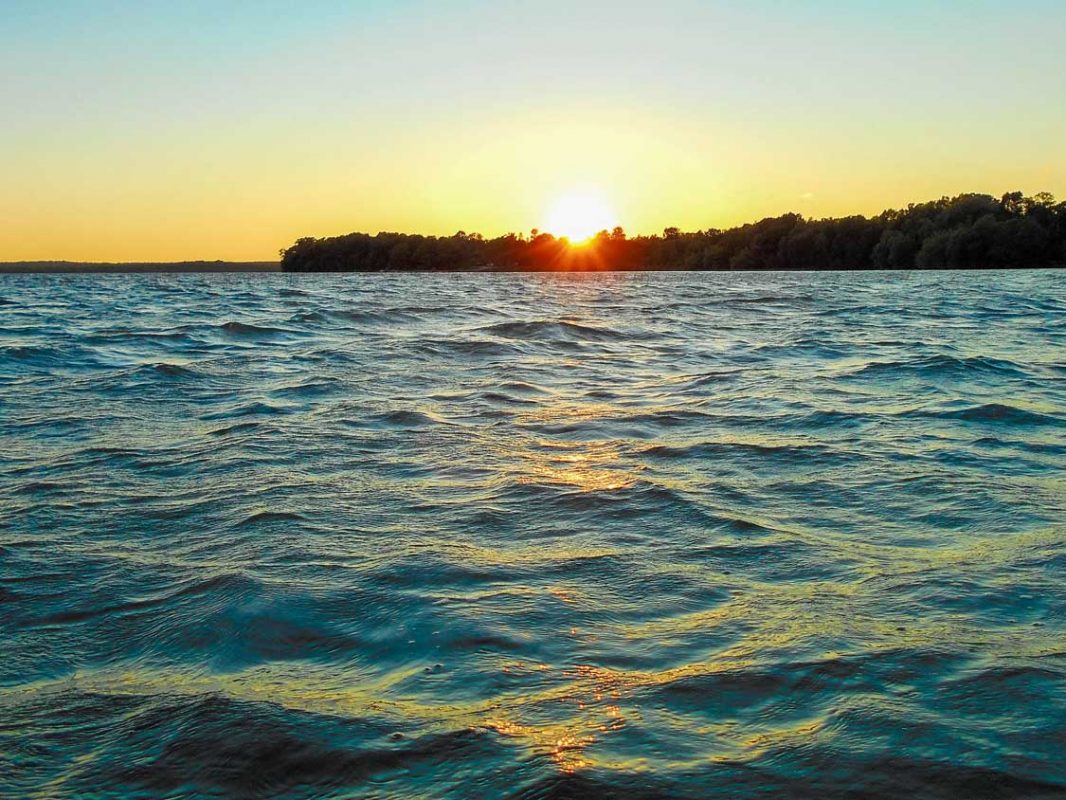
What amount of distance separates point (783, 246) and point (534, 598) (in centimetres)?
10666

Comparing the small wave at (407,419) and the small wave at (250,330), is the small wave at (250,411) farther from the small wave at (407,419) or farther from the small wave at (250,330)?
the small wave at (250,330)

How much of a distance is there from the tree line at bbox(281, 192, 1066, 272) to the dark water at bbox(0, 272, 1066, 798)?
78573 mm

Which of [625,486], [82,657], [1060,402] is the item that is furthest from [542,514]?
[1060,402]

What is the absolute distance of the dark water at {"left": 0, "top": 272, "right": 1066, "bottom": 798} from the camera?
2.77 m

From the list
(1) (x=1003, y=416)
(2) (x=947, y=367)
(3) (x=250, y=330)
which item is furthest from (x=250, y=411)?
(3) (x=250, y=330)

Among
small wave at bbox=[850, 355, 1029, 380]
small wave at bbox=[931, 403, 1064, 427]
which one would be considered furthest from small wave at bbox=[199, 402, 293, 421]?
small wave at bbox=[850, 355, 1029, 380]

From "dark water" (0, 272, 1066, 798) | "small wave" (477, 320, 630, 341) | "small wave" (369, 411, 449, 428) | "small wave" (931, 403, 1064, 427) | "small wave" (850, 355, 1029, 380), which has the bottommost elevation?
"dark water" (0, 272, 1066, 798)

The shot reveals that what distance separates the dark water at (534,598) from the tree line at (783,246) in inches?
3093

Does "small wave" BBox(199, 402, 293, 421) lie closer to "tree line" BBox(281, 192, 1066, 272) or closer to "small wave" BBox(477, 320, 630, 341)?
"small wave" BBox(477, 320, 630, 341)

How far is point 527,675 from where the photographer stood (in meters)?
3.33

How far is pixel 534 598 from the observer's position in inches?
162

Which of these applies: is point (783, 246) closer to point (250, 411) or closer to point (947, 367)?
point (947, 367)

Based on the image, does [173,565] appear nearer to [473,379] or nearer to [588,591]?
[588,591]

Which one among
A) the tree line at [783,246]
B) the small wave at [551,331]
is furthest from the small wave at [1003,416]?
the tree line at [783,246]
